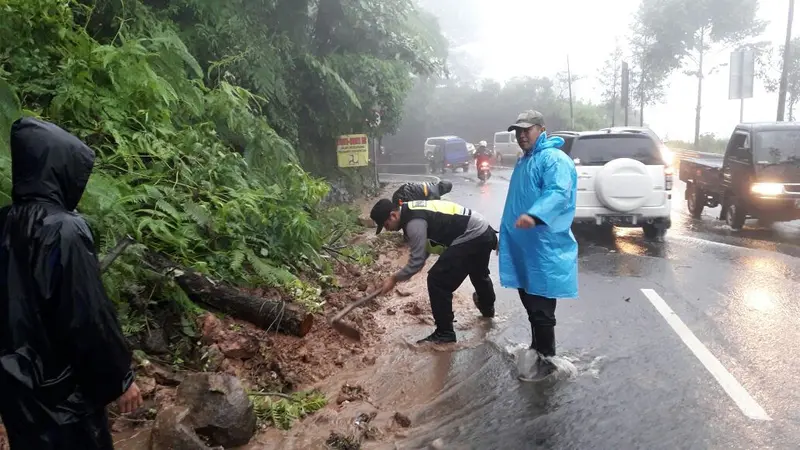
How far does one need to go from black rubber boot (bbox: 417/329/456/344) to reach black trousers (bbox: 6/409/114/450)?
360cm

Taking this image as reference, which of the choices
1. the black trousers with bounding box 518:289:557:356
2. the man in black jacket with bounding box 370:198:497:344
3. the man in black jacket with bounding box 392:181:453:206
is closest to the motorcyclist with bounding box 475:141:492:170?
the man in black jacket with bounding box 392:181:453:206

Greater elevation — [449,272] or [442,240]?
[442,240]

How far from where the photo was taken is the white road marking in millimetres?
4203

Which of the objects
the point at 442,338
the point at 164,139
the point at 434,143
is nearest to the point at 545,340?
the point at 442,338

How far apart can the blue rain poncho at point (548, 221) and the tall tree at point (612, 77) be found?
44597mm

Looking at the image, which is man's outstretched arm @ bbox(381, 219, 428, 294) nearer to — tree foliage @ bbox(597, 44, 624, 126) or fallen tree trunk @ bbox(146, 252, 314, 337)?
fallen tree trunk @ bbox(146, 252, 314, 337)

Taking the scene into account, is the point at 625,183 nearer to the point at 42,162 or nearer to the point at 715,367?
the point at 715,367

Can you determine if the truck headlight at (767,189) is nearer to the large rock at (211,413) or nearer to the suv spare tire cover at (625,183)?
the suv spare tire cover at (625,183)

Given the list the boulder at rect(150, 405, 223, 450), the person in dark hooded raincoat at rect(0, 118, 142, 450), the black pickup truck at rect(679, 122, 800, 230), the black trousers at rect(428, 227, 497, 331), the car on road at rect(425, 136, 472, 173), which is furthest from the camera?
the car on road at rect(425, 136, 472, 173)

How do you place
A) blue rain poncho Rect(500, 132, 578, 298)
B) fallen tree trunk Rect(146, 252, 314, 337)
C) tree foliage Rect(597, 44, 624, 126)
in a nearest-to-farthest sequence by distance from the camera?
→ blue rain poncho Rect(500, 132, 578, 298)
fallen tree trunk Rect(146, 252, 314, 337)
tree foliage Rect(597, 44, 624, 126)

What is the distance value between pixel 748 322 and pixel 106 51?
686 cm

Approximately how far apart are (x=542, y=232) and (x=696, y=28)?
39934 millimetres

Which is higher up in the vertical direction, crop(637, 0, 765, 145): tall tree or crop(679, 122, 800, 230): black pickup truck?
crop(637, 0, 765, 145): tall tree

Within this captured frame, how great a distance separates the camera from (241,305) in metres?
5.19
